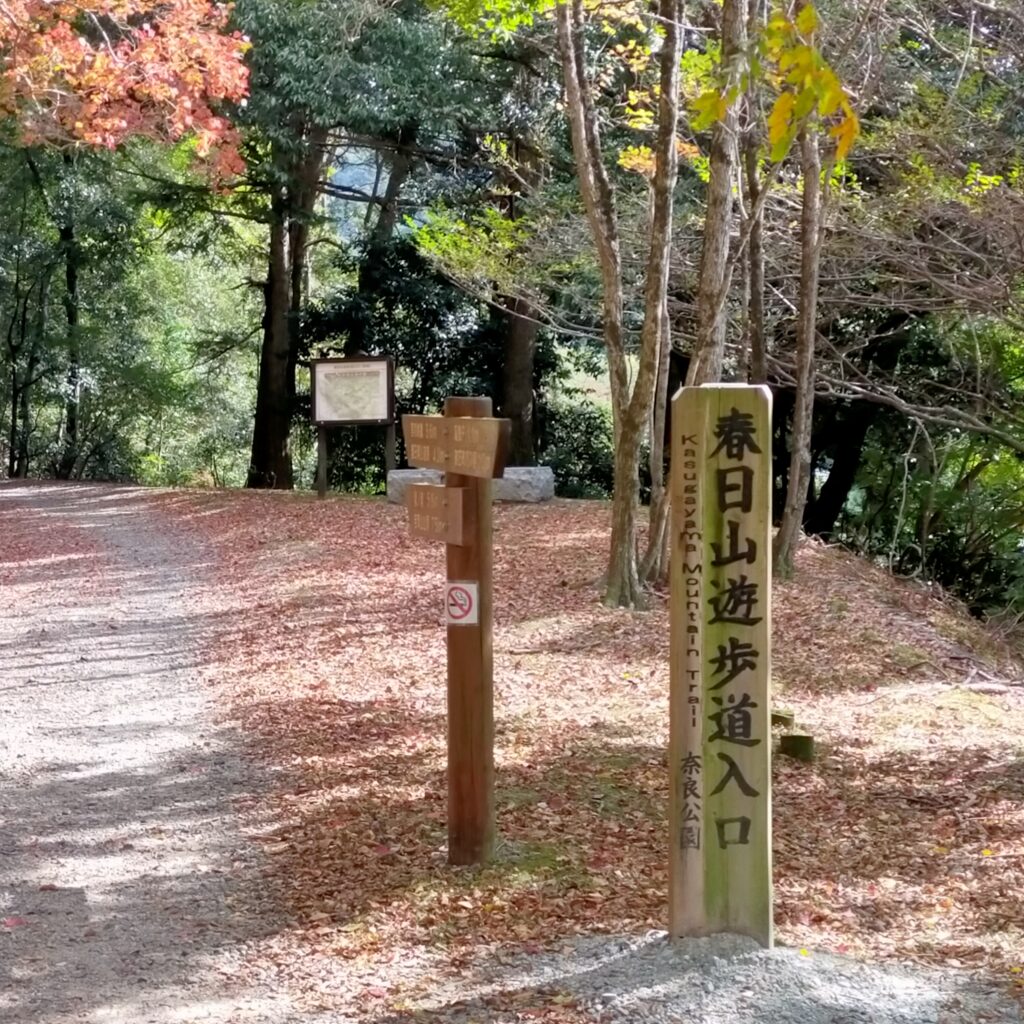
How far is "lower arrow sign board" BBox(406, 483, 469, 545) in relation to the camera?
16.5 ft

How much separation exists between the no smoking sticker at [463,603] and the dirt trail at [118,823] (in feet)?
4.35

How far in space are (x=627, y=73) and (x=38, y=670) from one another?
11.0 metres

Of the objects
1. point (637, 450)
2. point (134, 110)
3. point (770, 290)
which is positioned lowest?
point (637, 450)

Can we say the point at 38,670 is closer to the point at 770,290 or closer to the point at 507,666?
the point at 507,666

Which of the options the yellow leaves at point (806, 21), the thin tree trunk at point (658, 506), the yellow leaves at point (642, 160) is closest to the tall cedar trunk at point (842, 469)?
the yellow leaves at point (642, 160)

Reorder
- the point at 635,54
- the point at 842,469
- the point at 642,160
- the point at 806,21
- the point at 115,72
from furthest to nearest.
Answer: the point at 842,469 → the point at 635,54 → the point at 642,160 → the point at 115,72 → the point at 806,21

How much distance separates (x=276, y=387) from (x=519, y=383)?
4618 millimetres

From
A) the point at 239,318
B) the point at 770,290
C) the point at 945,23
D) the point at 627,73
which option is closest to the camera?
the point at 945,23

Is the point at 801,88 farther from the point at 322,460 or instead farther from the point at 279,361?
the point at 279,361

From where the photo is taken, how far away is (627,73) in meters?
16.3

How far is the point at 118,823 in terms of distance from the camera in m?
5.88

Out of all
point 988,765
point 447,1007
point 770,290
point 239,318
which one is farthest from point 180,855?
point 239,318

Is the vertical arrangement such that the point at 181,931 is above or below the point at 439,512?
below

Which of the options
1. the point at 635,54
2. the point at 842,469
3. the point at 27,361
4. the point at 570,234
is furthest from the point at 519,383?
the point at 27,361
